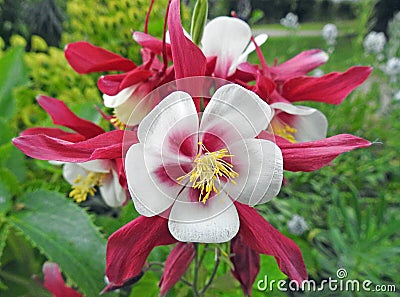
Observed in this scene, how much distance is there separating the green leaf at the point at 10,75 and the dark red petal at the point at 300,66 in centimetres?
42

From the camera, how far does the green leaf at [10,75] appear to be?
673 mm

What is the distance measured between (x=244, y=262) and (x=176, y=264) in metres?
0.05

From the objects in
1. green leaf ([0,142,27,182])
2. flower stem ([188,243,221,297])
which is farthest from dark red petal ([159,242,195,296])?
green leaf ([0,142,27,182])

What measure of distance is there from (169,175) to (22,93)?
0.58 metres

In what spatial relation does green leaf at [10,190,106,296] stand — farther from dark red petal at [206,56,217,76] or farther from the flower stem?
dark red petal at [206,56,217,76]

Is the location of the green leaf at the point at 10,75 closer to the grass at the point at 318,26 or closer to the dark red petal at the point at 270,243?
the dark red petal at the point at 270,243

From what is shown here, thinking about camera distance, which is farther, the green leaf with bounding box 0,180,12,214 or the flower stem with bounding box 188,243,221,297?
the green leaf with bounding box 0,180,12,214

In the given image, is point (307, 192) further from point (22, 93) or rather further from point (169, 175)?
point (169, 175)

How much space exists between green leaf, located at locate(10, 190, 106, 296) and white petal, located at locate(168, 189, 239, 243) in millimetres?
188

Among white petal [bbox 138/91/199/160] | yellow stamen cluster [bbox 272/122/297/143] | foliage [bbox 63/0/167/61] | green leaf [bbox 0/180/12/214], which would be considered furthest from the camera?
foliage [bbox 63/0/167/61]

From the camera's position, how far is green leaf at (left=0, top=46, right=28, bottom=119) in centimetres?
67

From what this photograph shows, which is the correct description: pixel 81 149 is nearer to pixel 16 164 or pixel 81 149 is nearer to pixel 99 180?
pixel 99 180

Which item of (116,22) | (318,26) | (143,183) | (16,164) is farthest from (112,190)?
(318,26)

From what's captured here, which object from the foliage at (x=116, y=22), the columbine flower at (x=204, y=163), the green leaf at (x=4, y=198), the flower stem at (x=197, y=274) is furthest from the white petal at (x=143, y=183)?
the foliage at (x=116, y=22)
